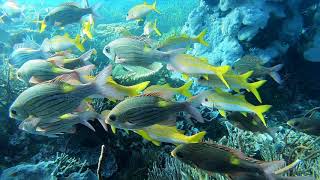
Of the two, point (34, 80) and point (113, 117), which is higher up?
point (113, 117)

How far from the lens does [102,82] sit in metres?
2.98

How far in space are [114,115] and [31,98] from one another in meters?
0.83

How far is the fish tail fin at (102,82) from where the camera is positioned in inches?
116

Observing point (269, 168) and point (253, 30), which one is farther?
point (253, 30)

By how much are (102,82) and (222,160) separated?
4.07 feet

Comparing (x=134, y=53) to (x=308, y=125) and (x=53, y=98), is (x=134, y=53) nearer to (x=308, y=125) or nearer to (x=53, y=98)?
(x=53, y=98)

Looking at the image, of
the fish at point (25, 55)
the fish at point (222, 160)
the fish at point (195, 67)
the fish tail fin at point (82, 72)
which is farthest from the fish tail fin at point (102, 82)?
the fish at point (25, 55)

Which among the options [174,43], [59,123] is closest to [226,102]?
[174,43]

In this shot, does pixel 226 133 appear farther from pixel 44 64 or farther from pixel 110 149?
pixel 44 64

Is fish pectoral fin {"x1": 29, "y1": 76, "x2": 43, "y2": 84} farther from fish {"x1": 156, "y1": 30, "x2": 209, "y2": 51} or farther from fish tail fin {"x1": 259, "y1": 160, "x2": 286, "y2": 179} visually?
fish tail fin {"x1": 259, "y1": 160, "x2": 286, "y2": 179}

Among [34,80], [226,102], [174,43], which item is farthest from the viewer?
[174,43]

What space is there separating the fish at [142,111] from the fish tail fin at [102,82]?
0.17m

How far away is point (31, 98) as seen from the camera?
123 inches

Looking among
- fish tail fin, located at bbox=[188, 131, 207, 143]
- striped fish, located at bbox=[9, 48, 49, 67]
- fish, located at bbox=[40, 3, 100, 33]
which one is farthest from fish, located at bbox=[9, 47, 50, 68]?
fish tail fin, located at bbox=[188, 131, 207, 143]
